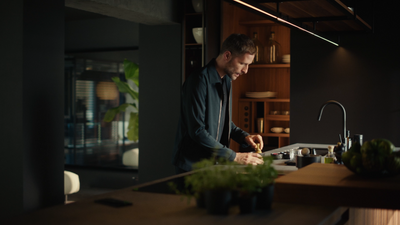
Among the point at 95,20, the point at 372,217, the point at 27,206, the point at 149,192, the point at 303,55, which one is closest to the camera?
the point at 149,192

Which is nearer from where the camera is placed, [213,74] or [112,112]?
[213,74]

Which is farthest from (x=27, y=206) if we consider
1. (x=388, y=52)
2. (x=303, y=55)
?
(x=388, y=52)

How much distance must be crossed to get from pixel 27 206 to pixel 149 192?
1705 mm

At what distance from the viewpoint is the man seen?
2.51m

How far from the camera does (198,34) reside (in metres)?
4.75

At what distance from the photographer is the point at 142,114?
4.97 metres

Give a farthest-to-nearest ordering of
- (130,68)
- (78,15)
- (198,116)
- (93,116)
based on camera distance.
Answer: (93,116)
(78,15)
(130,68)
(198,116)

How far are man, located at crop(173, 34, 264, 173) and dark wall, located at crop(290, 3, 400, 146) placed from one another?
2053 millimetres

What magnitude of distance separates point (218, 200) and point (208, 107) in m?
1.42

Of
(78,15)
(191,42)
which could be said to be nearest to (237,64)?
(191,42)

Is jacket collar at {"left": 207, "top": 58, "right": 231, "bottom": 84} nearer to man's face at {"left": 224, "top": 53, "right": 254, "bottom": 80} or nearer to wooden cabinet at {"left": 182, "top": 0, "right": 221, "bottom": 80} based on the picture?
man's face at {"left": 224, "top": 53, "right": 254, "bottom": 80}

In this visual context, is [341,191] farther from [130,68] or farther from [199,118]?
[130,68]

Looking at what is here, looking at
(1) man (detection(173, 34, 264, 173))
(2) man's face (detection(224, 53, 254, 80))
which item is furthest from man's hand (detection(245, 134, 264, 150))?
(2) man's face (detection(224, 53, 254, 80))

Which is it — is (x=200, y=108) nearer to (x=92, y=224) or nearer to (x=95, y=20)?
(x=92, y=224)
